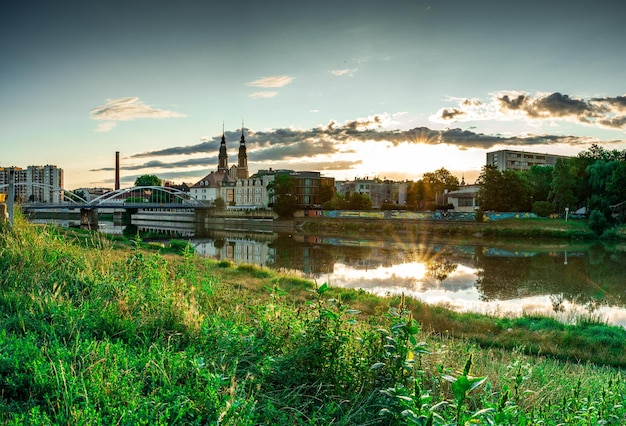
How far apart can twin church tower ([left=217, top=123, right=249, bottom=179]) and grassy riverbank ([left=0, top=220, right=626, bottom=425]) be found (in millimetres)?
110169

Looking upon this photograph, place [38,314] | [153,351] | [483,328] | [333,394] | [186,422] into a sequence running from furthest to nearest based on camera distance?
1. [483,328]
2. [38,314]
3. [153,351]
4. [333,394]
5. [186,422]

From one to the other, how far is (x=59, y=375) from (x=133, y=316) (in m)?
1.49

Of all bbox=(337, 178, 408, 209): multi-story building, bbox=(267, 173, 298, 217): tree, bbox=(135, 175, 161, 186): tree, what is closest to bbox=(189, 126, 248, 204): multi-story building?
bbox=(135, 175, 161, 186): tree

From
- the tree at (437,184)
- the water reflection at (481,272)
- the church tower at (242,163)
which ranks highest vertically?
the church tower at (242,163)

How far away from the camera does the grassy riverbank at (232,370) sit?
2.83 metres

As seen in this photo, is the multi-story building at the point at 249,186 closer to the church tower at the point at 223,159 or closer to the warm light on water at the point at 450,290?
the church tower at the point at 223,159

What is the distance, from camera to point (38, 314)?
4.68m

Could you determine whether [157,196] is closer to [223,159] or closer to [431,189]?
[223,159]

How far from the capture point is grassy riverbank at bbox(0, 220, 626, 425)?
2826 mm

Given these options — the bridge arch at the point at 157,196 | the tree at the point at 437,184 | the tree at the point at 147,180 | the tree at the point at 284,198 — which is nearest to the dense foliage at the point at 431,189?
the tree at the point at 437,184

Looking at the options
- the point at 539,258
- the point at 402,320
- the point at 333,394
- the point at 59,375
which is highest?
the point at 402,320

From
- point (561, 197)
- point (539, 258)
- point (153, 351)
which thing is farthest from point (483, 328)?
point (561, 197)

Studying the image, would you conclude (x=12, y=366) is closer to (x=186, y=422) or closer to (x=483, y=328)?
(x=186, y=422)

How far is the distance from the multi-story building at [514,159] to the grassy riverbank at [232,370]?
99.8m
